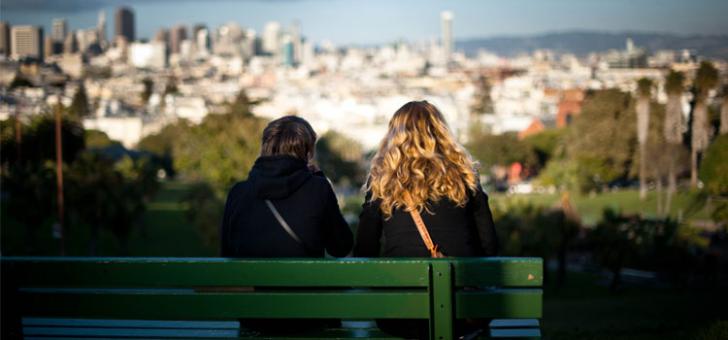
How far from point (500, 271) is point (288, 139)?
0.98 metres

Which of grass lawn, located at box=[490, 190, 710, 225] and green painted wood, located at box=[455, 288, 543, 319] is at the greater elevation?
green painted wood, located at box=[455, 288, 543, 319]

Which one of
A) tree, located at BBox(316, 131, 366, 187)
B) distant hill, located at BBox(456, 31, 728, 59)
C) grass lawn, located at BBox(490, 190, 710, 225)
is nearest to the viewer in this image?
distant hill, located at BBox(456, 31, 728, 59)

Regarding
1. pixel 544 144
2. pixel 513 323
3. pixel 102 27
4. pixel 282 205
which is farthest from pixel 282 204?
pixel 102 27

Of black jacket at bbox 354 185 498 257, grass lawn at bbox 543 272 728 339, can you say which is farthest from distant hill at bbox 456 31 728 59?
black jacket at bbox 354 185 498 257

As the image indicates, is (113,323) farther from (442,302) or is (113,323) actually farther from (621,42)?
(621,42)

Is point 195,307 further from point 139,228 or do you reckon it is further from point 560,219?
point 139,228

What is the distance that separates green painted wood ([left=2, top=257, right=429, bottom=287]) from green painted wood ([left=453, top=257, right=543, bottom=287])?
0.13 m

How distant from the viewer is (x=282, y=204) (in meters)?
3.41

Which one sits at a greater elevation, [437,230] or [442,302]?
[437,230]

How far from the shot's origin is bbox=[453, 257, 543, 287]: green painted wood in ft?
9.70

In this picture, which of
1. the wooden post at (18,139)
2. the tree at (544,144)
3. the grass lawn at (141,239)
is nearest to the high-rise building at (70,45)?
the tree at (544,144)

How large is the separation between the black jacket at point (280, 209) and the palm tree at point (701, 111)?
96.8 ft

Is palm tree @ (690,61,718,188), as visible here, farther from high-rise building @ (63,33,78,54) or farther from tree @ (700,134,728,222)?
high-rise building @ (63,33,78,54)

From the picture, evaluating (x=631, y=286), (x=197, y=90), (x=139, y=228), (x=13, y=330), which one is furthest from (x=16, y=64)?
(x=197, y=90)
